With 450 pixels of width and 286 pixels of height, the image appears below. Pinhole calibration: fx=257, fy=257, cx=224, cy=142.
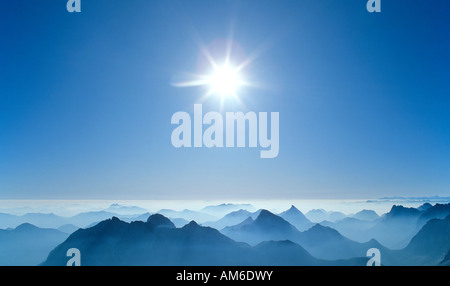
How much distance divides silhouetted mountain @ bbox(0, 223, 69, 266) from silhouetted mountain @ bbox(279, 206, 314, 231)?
19.0ft

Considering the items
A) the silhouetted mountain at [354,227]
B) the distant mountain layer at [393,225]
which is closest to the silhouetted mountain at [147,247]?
the silhouetted mountain at [354,227]

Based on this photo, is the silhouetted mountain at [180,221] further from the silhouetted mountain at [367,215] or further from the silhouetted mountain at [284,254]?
the silhouetted mountain at [367,215]

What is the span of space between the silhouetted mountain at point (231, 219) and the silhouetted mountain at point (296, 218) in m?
0.90

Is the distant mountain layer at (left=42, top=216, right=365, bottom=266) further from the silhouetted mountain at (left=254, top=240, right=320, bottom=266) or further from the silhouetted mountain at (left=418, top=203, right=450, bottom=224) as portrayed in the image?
the silhouetted mountain at (left=418, top=203, right=450, bottom=224)

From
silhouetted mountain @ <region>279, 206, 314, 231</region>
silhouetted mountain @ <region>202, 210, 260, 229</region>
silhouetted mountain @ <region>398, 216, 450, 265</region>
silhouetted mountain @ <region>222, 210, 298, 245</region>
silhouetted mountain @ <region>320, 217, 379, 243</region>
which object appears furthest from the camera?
silhouetted mountain @ <region>222, 210, 298, 245</region>

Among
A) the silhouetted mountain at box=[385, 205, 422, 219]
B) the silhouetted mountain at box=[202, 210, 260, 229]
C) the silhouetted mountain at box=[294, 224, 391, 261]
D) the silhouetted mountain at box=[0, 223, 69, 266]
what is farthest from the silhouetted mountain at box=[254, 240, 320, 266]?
the silhouetted mountain at box=[0, 223, 69, 266]

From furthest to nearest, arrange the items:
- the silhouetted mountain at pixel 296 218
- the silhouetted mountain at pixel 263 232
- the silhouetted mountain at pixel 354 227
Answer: the silhouetted mountain at pixel 263 232 → the silhouetted mountain at pixel 296 218 → the silhouetted mountain at pixel 354 227

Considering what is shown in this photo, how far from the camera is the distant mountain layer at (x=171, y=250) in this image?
18.9 ft

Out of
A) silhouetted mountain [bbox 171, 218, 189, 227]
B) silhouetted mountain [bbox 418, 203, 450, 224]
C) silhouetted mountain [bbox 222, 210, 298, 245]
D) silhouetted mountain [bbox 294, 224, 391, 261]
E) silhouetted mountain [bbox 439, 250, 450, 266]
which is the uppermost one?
silhouetted mountain [bbox 418, 203, 450, 224]

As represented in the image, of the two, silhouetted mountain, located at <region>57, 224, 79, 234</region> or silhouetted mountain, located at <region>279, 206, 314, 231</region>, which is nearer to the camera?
silhouetted mountain, located at <region>57, 224, 79, 234</region>

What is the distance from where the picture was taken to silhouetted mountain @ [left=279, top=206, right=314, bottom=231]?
6909 millimetres
